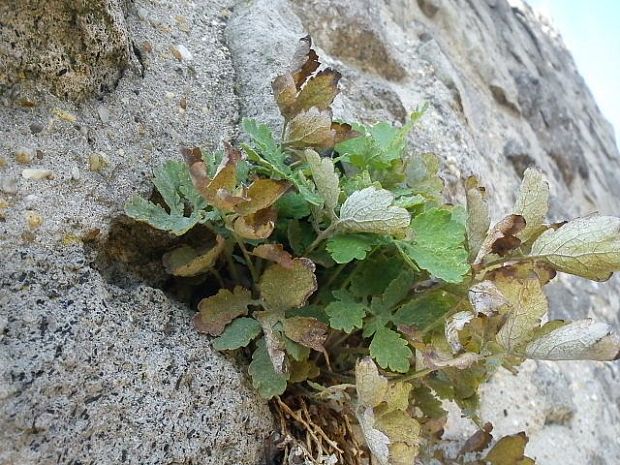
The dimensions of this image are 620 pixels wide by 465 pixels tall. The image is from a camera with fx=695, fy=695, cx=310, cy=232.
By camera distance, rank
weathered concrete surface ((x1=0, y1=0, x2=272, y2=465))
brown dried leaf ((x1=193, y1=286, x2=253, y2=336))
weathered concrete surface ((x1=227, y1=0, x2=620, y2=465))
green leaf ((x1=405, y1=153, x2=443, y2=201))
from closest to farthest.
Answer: weathered concrete surface ((x1=0, y1=0, x2=272, y2=465)) → brown dried leaf ((x1=193, y1=286, x2=253, y2=336)) → green leaf ((x1=405, y1=153, x2=443, y2=201)) → weathered concrete surface ((x1=227, y1=0, x2=620, y2=465))

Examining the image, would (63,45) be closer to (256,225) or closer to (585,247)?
(256,225)

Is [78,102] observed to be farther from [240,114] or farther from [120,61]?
[240,114]

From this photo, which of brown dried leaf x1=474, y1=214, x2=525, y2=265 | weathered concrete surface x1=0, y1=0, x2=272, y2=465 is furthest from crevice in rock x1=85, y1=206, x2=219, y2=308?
brown dried leaf x1=474, y1=214, x2=525, y2=265

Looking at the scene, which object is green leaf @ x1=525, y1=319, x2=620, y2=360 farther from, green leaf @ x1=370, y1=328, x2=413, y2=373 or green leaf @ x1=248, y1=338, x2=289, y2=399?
green leaf @ x1=248, y1=338, x2=289, y2=399

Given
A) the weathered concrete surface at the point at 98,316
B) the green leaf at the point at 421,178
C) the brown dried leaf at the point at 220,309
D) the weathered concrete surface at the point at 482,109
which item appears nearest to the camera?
the weathered concrete surface at the point at 98,316

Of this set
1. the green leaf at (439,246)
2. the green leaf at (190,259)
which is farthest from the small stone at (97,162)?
the green leaf at (439,246)

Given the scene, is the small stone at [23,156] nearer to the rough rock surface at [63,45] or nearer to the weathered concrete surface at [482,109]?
the rough rock surface at [63,45]
